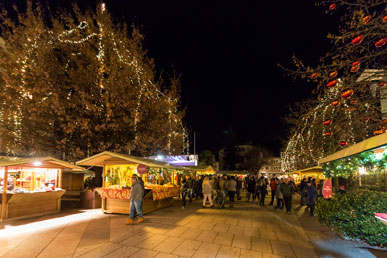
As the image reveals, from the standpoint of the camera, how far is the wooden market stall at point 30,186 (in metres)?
8.62

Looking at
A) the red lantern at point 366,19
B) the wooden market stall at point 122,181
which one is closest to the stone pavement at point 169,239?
the wooden market stall at point 122,181

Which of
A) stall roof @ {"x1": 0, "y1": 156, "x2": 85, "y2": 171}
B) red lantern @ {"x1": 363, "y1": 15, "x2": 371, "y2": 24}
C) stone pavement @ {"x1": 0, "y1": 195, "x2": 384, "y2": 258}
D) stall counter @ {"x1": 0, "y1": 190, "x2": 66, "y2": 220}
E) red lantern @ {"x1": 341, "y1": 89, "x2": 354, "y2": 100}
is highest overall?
red lantern @ {"x1": 363, "y1": 15, "x2": 371, "y2": 24}

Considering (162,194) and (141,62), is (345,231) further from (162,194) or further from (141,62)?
(141,62)

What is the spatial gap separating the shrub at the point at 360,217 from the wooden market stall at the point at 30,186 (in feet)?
33.2

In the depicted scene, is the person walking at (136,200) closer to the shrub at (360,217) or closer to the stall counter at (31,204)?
the stall counter at (31,204)

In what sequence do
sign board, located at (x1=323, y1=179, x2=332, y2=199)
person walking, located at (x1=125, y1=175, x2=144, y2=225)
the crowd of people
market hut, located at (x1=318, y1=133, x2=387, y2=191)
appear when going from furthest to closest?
the crowd of people
person walking, located at (x1=125, y1=175, x2=144, y2=225)
sign board, located at (x1=323, y1=179, x2=332, y2=199)
market hut, located at (x1=318, y1=133, x2=387, y2=191)

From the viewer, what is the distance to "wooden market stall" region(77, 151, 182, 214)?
10.2 m

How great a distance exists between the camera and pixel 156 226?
7934 millimetres

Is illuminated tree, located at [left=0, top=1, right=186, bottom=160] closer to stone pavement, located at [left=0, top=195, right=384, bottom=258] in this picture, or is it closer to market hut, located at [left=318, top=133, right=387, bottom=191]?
stone pavement, located at [left=0, top=195, right=384, bottom=258]

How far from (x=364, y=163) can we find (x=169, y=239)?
5762mm

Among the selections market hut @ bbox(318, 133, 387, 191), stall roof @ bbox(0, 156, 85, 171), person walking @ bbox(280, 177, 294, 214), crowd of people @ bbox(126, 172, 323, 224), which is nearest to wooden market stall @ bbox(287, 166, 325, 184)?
crowd of people @ bbox(126, 172, 323, 224)

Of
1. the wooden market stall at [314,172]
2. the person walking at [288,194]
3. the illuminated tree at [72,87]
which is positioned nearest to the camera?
the person walking at [288,194]

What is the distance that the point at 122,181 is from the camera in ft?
39.7

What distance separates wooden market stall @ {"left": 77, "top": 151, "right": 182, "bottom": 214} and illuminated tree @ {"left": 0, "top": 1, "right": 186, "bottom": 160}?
2.90 m
